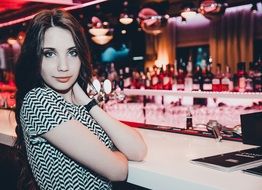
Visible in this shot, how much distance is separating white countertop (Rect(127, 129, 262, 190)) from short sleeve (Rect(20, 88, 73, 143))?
14.0 inches

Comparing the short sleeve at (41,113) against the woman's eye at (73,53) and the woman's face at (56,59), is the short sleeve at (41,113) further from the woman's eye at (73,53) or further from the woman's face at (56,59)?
the woman's eye at (73,53)

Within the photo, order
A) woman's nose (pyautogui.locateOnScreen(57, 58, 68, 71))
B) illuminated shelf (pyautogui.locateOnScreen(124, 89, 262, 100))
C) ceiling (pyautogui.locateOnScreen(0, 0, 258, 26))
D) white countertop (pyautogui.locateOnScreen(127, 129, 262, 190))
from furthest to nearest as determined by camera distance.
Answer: ceiling (pyautogui.locateOnScreen(0, 0, 258, 26)) → illuminated shelf (pyautogui.locateOnScreen(124, 89, 262, 100)) → woman's nose (pyautogui.locateOnScreen(57, 58, 68, 71)) → white countertop (pyautogui.locateOnScreen(127, 129, 262, 190))

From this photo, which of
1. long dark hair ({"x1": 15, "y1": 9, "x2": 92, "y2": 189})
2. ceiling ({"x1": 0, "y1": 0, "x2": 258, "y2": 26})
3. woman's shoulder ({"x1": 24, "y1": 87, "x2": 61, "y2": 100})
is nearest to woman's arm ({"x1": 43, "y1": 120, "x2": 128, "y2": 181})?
woman's shoulder ({"x1": 24, "y1": 87, "x2": 61, "y2": 100})

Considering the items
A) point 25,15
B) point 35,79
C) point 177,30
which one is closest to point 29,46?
point 35,79

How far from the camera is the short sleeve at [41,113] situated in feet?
3.70

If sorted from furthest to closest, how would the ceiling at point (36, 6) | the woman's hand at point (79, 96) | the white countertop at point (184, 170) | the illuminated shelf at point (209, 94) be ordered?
the ceiling at point (36, 6) < the illuminated shelf at point (209, 94) < the woman's hand at point (79, 96) < the white countertop at point (184, 170)

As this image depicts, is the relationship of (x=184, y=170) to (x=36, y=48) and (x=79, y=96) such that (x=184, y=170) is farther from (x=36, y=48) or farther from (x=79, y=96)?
(x=36, y=48)

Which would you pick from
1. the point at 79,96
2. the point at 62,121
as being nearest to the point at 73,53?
the point at 79,96

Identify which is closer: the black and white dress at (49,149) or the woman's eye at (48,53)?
the black and white dress at (49,149)

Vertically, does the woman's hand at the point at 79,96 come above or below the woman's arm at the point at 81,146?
above

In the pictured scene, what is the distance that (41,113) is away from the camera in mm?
1145

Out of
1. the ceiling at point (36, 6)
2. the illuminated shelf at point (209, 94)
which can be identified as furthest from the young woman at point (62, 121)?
the ceiling at point (36, 6)

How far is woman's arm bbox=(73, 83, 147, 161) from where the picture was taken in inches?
52.2

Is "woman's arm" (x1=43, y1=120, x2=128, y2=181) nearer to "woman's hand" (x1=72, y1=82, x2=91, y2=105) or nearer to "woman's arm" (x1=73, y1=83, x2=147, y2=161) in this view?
"woman's arm" (x1=73, y1=83, x2=147, y2=161)
